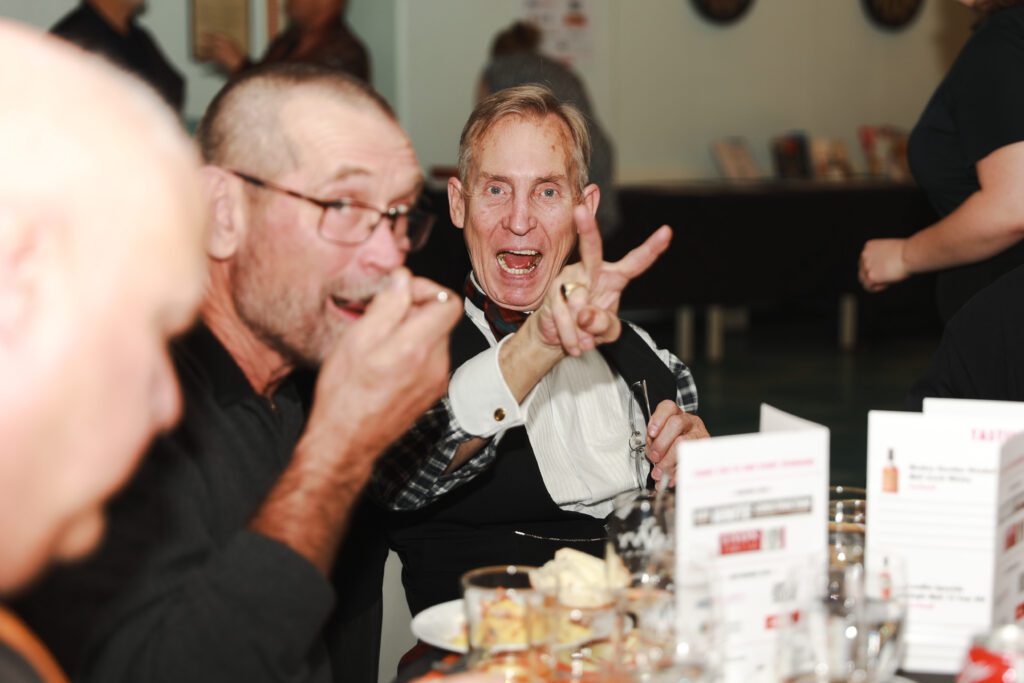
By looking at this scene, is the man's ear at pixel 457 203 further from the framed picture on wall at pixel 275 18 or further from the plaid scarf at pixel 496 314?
the framed picture on wall at pixel 275 18

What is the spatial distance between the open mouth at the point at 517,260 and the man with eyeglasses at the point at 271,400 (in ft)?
2.34

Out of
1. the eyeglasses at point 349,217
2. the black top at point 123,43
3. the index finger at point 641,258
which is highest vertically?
the black top at point 123,43

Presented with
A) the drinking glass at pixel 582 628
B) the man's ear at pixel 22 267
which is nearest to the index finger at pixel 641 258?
the drinking glass at pixel 582 628

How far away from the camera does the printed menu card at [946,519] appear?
1.37 meters

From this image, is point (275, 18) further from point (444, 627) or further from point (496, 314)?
point (444, 627)

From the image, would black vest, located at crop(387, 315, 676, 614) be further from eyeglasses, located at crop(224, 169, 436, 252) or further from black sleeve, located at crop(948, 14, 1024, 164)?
black sleeve, located at crop(948, 14, 1024, 164)

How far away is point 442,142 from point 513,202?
5.95 meters

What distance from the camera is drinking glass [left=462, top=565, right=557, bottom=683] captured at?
1253 millimetres

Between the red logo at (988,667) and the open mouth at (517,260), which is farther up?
the open mouth at (517,260)

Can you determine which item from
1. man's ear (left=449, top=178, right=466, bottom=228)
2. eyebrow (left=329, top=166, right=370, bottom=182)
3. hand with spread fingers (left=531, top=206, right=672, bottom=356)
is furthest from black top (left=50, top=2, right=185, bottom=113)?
eyebrow (left=329, top=166, right=370, bottom=182)

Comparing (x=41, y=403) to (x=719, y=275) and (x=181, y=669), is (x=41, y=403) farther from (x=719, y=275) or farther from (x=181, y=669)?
(x=719, y=275)

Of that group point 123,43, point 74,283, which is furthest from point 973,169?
point 123,43

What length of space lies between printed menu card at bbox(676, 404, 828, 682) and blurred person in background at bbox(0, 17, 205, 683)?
1.79 feet

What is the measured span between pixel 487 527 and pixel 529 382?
1.36 feet
